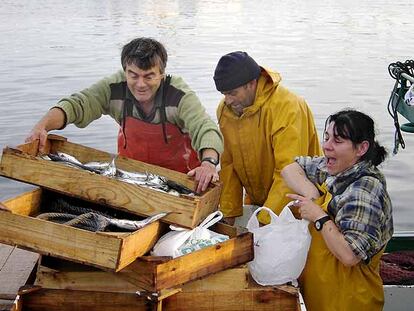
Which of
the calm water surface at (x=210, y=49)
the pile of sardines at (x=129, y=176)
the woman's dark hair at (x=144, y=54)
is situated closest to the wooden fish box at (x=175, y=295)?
the pile of sardines at (x=129, y=176)

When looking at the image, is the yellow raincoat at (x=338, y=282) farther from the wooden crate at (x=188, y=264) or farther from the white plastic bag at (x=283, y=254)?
the wooden crate at (x=188, y=264)

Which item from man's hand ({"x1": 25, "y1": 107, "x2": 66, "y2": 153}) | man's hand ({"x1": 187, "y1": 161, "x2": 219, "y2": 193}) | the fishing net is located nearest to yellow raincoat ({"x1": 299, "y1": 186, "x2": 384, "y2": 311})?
man's hand ({"x1": 187, "y1": 161, "x2": 219, "y2": 193})

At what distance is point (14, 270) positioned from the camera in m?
4.69

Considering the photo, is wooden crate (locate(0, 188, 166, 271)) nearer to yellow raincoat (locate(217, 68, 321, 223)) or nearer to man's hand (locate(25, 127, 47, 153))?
man's hand (locate(25, 127, 47, 153))

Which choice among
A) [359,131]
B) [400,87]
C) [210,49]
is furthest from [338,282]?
[210,49]

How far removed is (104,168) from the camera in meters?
3.90

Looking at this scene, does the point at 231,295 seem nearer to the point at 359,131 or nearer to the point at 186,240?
the point at 186,240

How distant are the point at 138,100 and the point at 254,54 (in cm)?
1765

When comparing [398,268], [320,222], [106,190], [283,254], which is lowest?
[398,268]

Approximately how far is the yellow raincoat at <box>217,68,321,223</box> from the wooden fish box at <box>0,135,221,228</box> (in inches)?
32.8

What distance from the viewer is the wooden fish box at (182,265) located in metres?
3.39

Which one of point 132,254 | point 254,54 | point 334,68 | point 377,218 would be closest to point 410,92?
point 377,218

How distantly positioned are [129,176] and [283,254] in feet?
3.13

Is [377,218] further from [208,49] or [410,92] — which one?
[208,49]
